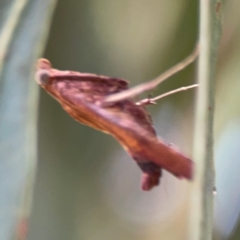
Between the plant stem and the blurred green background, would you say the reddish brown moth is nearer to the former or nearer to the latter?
the plant stem

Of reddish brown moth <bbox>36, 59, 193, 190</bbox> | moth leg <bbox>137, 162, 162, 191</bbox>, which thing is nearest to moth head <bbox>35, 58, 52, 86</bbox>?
reddish brown moth <bbox>36, 59, 193, 190</bbox>

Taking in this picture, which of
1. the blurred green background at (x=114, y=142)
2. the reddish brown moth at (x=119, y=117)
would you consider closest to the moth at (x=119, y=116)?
the reddish brown moth at (x=119, y=117)

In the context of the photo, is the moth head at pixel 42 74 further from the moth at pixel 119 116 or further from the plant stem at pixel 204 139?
the plant stem at pixel 204 139

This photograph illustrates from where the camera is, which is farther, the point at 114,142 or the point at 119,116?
the point at 114,142

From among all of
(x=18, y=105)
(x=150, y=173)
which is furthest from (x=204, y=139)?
(x=18, y=105)

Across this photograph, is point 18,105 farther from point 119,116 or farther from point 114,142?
point 114,142

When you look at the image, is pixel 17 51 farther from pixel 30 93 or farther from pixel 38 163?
pixel 38 163
